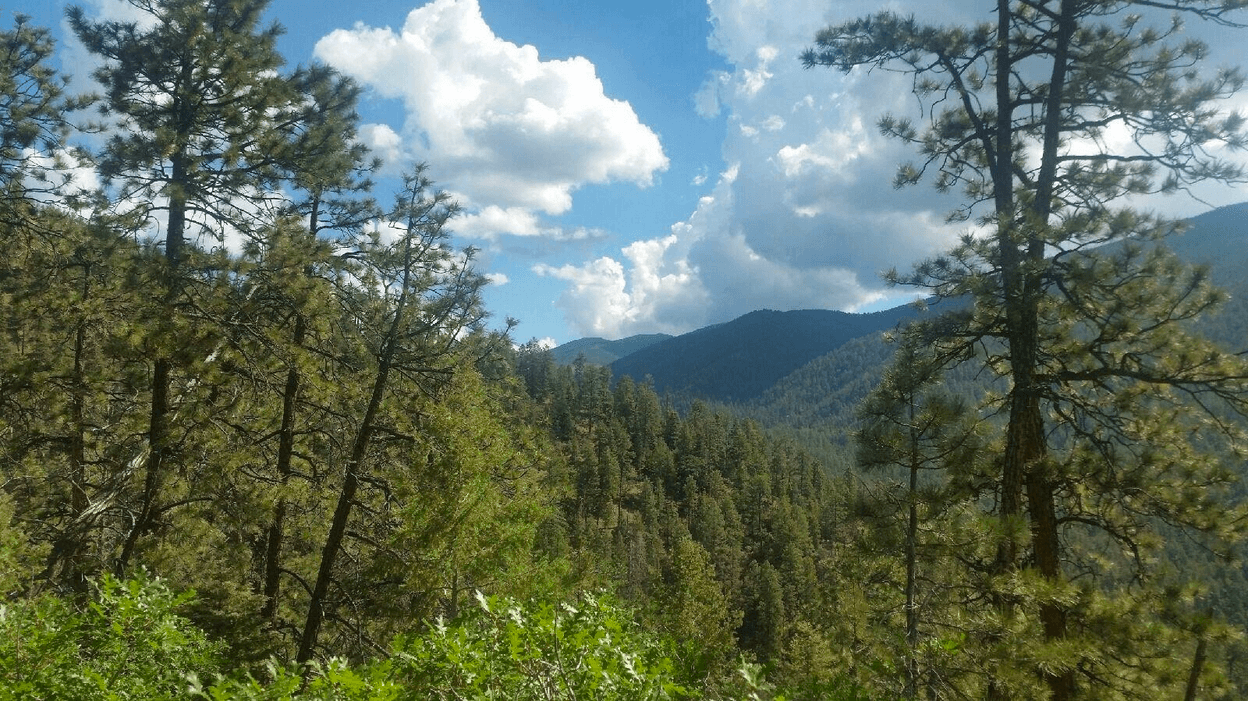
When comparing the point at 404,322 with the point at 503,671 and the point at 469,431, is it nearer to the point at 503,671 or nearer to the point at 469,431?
the point at 469,431

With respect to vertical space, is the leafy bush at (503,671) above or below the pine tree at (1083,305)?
below

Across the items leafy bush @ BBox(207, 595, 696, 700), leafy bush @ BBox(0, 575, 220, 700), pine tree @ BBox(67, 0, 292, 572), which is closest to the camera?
leafy bush @ BBox(207, 595, 696, 700)

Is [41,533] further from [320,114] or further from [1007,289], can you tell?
[1007,289]

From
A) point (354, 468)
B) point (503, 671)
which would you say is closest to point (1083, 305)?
point (503, 671)

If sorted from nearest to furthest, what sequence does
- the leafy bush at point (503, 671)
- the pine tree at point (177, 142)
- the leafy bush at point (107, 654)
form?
the leafy bush at point (503, 671), the leafy bush at point (107, 654), the pine tree at point (177, 142)

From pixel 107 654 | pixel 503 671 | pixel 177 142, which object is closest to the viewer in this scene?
pixel 503 671

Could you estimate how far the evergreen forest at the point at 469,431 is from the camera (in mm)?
4777

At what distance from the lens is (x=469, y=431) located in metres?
8.70

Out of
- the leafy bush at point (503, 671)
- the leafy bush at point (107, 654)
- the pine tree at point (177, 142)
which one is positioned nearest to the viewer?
the leafy bush at point (503, 671)

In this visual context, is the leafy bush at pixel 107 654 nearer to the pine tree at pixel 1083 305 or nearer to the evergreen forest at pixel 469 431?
the evergreen forest at pixel 469 431

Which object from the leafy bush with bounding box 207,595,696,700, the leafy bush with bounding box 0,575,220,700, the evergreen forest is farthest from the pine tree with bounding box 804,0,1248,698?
the leafy bush with bounding box 0,575,220,700

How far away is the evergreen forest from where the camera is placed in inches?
188

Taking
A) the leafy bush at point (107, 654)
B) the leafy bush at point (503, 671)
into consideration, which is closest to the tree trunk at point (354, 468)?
the leafy bush at point (107, 654)

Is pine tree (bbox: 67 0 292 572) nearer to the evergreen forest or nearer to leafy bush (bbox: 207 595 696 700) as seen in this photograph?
the evergreen forest
